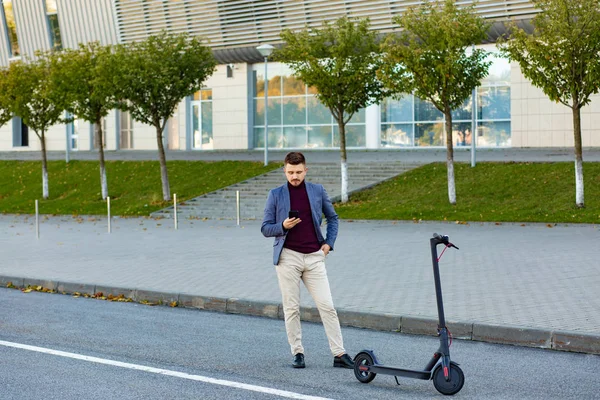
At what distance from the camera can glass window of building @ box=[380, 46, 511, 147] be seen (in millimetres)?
38562

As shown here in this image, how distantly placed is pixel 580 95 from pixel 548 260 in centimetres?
1073

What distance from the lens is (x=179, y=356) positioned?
7.42 meters

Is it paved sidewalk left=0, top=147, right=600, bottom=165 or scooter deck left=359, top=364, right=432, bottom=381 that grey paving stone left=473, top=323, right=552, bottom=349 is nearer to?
scooter deck left=359, top=364, right=432, bottom=381

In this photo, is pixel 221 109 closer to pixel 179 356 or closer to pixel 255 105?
pixel 255 105

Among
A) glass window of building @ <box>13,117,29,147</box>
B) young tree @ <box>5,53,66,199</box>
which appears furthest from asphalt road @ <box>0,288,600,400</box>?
glass window of building @ <box>13,117,29,147</box>

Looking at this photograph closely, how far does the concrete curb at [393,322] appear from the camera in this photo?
771cm

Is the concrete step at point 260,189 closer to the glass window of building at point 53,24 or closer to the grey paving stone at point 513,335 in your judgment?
the grey paving stone at point 513,335

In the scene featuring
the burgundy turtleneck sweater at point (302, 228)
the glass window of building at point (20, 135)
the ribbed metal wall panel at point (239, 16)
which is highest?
the ribbed metal wall panel at point (239, 16)

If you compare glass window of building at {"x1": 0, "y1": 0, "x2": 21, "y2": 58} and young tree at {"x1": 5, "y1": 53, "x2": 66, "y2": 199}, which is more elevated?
glass window of building at {"x1": 0, "y1": 0, "x2": 21, "y2": 58}

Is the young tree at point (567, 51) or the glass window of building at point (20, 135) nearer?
the young tree at point (567, 51)

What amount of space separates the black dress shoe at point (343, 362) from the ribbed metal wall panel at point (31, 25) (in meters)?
45.9

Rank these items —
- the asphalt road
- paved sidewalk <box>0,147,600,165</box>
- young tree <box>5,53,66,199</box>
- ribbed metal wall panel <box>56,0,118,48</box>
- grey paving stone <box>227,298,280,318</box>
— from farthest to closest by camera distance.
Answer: ribbed metal wall panel <box>56,0,118,48</box>, young tree <box>5,53,66,199</box>, paved sidewalk <box>0,147,600,165</box>, grey paving stone <box>227,298,280,318</box>, the asphalt road

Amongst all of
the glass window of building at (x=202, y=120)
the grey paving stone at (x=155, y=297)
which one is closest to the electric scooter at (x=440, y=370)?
the grey paving stone at (x=155, y=297)

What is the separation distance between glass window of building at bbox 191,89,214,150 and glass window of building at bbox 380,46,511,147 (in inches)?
415
